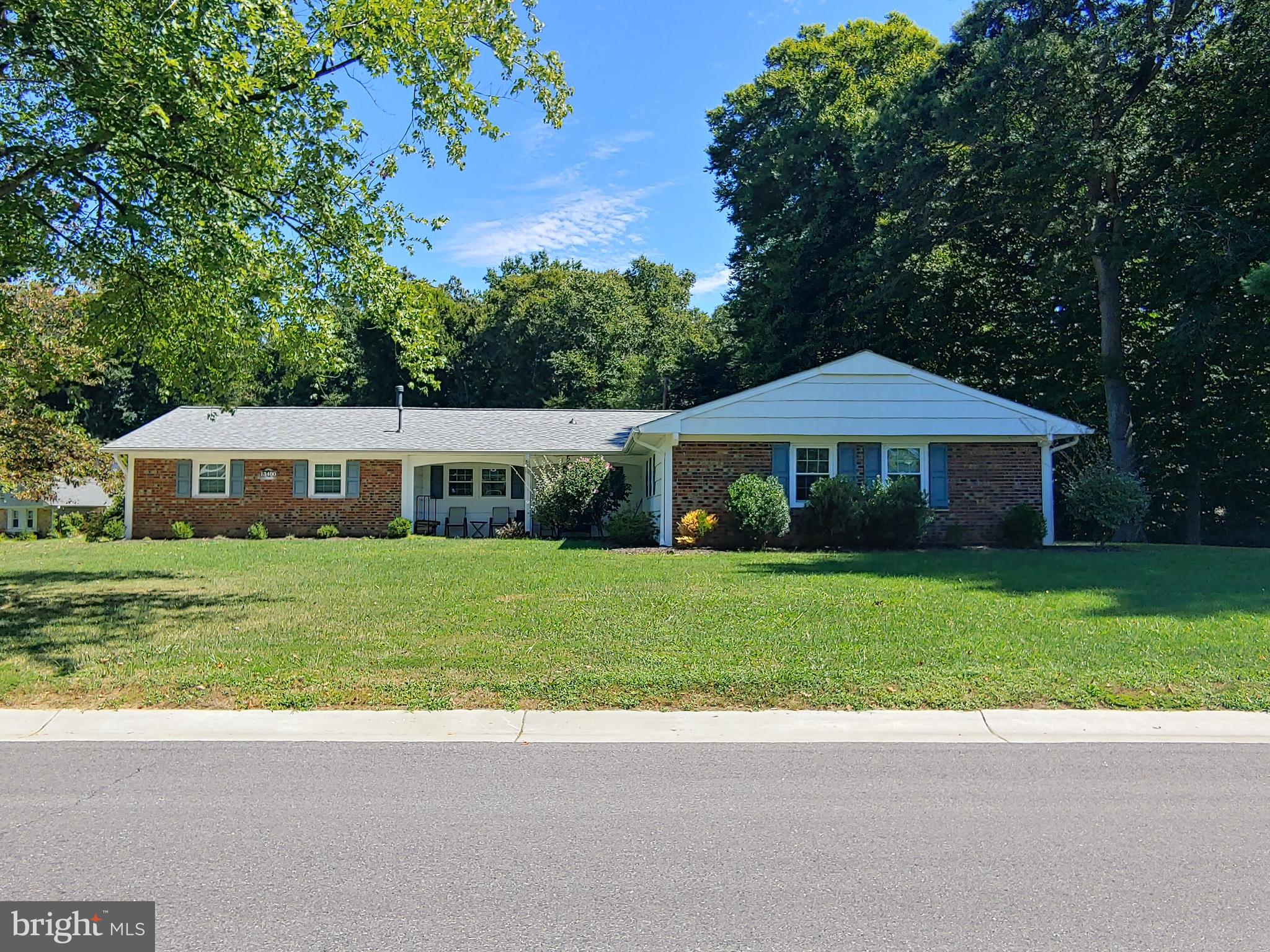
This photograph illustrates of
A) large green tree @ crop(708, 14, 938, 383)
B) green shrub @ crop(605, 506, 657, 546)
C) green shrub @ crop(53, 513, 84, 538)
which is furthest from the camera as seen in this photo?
large green tree @ crop(708, 14, 938, 383)

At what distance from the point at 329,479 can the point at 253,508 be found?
2.10 metres

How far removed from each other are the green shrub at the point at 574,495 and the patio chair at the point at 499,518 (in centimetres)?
303

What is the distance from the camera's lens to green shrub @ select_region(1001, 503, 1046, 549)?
59.6 ft

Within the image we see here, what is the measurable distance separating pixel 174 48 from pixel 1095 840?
987cm

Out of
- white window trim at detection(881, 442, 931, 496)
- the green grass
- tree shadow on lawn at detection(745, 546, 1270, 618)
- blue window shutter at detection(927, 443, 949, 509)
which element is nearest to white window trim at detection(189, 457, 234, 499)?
the green grass

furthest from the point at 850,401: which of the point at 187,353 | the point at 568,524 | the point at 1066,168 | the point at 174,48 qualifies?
the point at 174,48

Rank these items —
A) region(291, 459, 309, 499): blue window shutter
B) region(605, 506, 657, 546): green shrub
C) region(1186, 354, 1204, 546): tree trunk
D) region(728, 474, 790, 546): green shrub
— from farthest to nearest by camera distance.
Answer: region(1186, 354, 1204, 546): tree trunk, region(291, 459, 309, 499): blue window shutter, region(605, 506, 657, 546): green shrub, region(728, 474, 790, 546): green shrub

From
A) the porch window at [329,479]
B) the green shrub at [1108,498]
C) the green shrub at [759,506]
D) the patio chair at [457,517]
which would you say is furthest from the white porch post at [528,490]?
the green shrub at [1108,498]

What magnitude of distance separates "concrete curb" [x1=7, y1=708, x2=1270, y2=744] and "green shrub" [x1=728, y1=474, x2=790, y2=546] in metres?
11.2

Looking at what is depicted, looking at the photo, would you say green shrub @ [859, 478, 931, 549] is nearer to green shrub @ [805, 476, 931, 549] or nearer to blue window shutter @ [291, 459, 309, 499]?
green shrub @ [805, 476, 931, 549]

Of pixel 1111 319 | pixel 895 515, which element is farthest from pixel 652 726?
pixel 1111 319

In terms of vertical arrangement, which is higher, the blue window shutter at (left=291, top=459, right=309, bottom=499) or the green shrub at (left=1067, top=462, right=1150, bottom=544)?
the blue window shutter at (left=291, top=459, right=309, bottom=499)

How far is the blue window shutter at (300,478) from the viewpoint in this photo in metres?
23.6

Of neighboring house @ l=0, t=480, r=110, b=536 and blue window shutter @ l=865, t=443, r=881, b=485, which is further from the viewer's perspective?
neighboring house @ l=0, t=480, r=110, b=536
